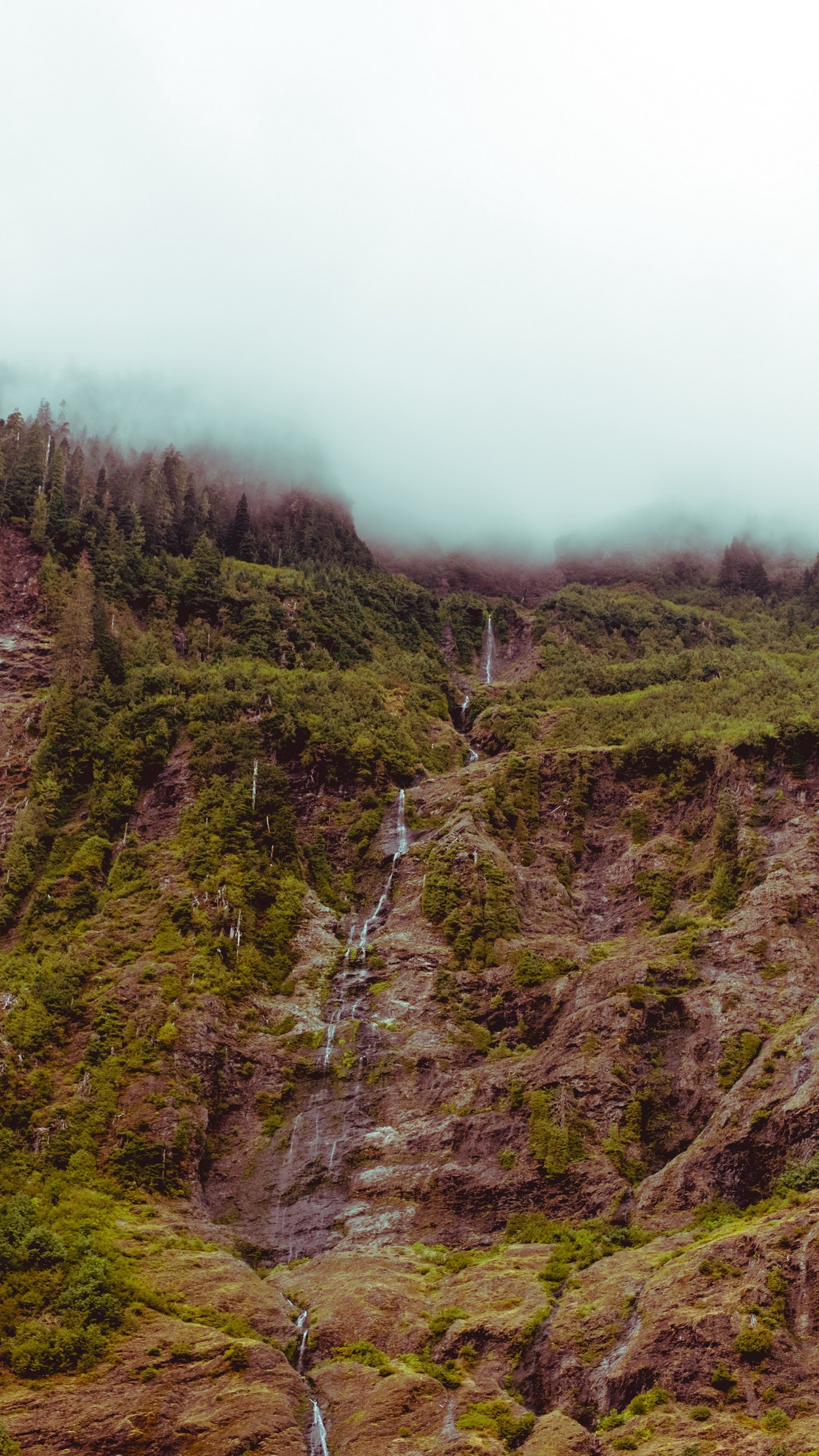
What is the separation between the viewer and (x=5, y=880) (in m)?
91.6

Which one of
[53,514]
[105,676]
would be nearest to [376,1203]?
[105,676]

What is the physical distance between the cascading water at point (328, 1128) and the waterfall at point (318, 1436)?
16520 millimetres

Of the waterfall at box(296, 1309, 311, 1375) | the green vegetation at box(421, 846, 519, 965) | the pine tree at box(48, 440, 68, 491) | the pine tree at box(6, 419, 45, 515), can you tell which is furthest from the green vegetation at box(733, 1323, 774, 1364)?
the pine tree at box(48, 440, 68, 491)

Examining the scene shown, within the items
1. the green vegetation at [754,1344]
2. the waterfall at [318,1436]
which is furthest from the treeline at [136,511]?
the green vegetation at [754,1344]

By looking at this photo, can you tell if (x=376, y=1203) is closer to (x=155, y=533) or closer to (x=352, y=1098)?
(x=352, y=1098)

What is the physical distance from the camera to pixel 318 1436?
45562 millimetres

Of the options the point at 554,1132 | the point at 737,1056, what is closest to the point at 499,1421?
the point at 554,1132

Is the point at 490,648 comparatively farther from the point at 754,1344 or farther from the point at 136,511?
the point at 754,1344

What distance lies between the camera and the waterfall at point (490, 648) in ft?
519

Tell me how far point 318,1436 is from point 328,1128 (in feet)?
87.8

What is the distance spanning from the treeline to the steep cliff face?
85.8 ft

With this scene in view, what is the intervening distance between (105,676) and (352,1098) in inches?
2343

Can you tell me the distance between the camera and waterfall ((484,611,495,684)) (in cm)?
15812

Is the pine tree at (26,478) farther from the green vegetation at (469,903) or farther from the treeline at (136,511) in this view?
the green vegetation at (469,903)
